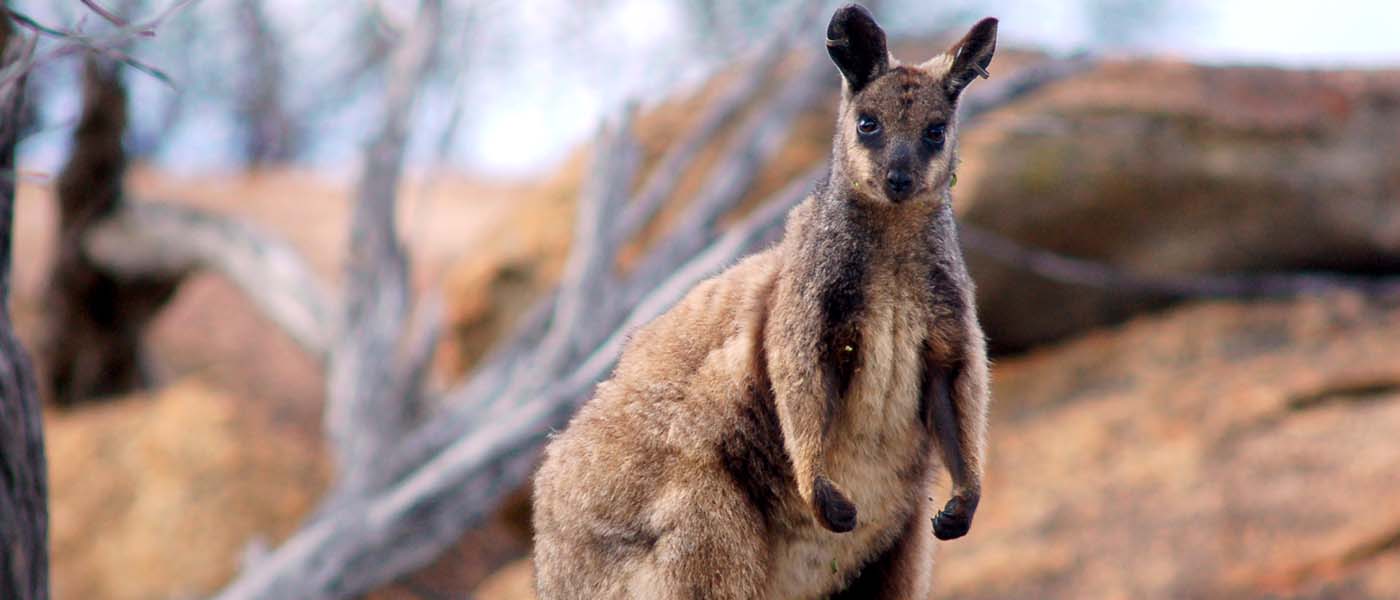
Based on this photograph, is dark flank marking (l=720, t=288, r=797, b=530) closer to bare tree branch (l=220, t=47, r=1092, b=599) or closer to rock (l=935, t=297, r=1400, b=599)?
bare tree branch (l=220, t=47, r=1092, b=599)

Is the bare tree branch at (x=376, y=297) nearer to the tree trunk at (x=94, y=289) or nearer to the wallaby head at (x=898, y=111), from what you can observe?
the tree trunk at (x=94, y=289)

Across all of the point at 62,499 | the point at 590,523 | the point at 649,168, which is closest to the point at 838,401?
the point at 590,523

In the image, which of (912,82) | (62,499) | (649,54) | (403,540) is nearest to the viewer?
(912,82)

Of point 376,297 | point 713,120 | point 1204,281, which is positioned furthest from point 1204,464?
point 376,297

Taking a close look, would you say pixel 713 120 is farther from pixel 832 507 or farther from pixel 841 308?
pixel 832 507

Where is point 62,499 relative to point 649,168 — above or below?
above

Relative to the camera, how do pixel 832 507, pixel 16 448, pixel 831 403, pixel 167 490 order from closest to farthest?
pixel 832 507 < pixel 831 403 < pixel 16 448 < pixel 167 490

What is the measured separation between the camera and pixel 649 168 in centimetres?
928

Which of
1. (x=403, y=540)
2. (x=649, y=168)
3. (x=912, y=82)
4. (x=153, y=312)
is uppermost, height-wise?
(x=153, y=312)

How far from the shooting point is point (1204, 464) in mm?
7633

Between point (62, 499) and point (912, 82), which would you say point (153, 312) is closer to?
point (62, 499)

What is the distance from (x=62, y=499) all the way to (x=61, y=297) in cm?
164

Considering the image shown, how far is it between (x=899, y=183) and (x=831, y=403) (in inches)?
20.1

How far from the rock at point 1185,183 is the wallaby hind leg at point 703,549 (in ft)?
19.6
